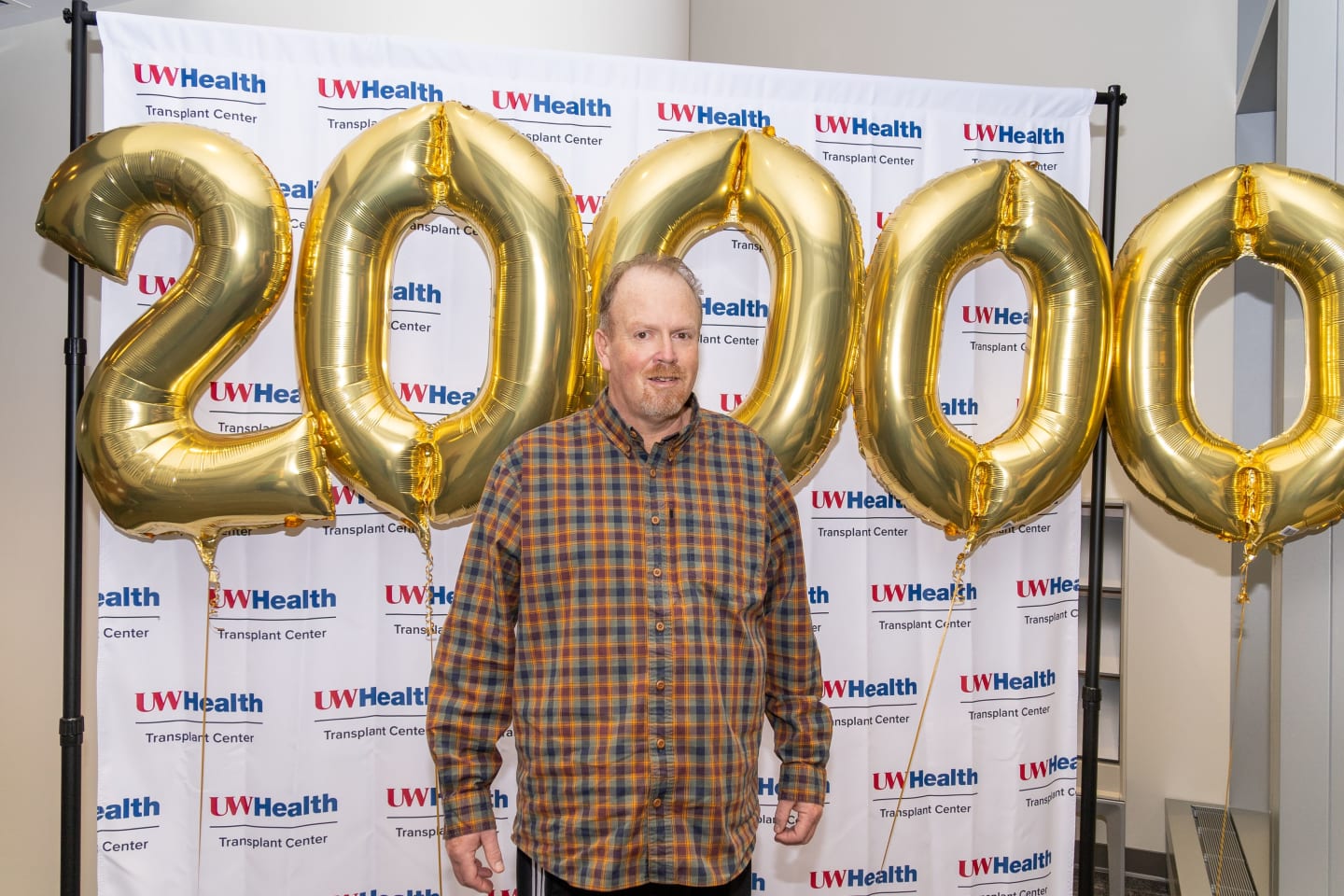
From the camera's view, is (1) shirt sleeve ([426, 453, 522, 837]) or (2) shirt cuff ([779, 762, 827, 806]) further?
(2) shirt cuff ([779, 762, 827, 806])

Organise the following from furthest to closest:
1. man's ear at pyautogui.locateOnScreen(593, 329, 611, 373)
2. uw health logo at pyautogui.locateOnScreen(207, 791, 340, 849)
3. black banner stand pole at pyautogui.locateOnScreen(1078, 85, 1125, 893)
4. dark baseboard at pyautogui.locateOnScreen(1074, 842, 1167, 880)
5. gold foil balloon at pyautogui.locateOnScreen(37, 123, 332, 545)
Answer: dark baseboard at pyautogui.locateOnScreen(1074, 842, 1167, 880) < black banner stand pole at pyautogui.locateOnScreen(1078, 85, 1125, 893) < uw health logo at pyautogui.locateOnScreen(207, 791, 340, 849) < gold foil balloon at pyautogui.locateOnScreen(37, 123, 332, 545) < man's ear at pyautogui.locateOnScreen(593, 329, 611, 373)

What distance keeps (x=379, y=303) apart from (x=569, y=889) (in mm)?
1147

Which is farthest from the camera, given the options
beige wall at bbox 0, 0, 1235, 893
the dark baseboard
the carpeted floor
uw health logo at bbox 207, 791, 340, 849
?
the dark baseboard

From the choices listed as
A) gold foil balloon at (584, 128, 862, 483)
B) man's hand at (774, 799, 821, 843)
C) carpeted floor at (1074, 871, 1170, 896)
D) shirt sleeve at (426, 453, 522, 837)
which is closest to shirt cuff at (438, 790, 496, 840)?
shirt sleeve at (426, 453, 522, 837)

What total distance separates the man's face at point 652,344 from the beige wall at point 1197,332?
2.57 meters

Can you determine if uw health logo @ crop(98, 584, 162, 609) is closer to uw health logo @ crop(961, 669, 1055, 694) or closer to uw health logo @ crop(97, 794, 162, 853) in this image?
uw health logo @ crop(97, 794, 162, 853)

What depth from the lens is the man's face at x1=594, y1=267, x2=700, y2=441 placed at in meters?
1.33

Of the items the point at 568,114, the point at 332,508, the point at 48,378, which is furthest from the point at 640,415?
the point at 48,378

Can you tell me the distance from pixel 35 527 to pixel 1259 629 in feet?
13.3

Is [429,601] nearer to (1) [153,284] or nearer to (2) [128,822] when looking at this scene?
(2) [128,822]

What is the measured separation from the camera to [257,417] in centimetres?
198

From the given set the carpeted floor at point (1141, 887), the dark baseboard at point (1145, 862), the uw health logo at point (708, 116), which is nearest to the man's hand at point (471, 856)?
the uw health logo at point (708, 116)

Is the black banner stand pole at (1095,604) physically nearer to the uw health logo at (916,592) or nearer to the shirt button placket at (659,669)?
the uw health logo at (916,592)

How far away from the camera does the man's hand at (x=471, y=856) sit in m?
1.31
